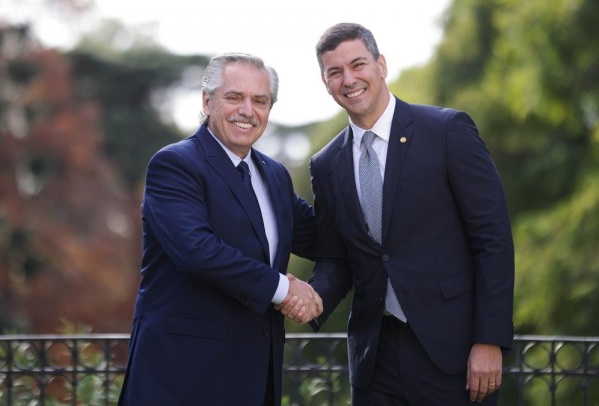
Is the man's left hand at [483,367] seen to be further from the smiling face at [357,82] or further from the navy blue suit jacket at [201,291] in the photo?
the smiling face at [357,82]

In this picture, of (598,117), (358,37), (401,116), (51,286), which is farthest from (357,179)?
(51,286)

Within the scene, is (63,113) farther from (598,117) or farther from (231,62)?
(231,62)

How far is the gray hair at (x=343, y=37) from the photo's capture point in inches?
164

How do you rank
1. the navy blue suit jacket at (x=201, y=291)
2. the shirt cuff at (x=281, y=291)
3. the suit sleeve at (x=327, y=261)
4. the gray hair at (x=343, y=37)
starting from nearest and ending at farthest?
the navy blue suit jacket at (x=201, y=291)
the shirt cuff at (x=281, y=291)
the gray hair at (x=343, y=37)
the suit sleeve at (x=327, y=261)

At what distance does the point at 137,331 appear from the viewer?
4.00 meters

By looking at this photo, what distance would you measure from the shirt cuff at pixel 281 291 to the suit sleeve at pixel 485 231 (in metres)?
0.70

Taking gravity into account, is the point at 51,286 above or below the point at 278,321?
below

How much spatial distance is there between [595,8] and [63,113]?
1684cm

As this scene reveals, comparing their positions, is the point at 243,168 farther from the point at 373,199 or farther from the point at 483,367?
the point at 483,367

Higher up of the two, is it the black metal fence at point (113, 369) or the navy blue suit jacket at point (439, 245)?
the navy blue suit jacket at point (439, 245)

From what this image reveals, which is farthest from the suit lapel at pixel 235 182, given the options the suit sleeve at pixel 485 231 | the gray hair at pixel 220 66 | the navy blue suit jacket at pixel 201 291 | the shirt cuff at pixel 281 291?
the suit sleeve at pixel 485 231

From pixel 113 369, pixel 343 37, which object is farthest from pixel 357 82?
pixel 113 369

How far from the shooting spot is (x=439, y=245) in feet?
13.1

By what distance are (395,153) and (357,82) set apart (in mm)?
309
